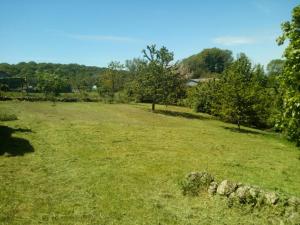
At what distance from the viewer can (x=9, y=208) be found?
11.1 m

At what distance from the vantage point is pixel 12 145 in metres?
20.3

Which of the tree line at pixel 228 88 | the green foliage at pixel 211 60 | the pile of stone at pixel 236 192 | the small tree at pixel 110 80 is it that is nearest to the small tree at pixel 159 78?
the tree line at pixel 228 88

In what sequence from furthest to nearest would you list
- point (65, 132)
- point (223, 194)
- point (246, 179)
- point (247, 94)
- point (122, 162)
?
point (247, 94) < point (65, 132) < point (122, 162) < point (246, 179) < point (223, 194)

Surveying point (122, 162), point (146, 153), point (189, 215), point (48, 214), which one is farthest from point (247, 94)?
point (48, 214)

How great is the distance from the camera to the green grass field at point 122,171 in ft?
36.3

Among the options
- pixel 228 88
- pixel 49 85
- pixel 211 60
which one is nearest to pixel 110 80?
pixel 49 85

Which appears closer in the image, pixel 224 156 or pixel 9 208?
Result: pixel 9 208

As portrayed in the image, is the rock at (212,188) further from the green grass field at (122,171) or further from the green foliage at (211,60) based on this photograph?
the green foliage at (211,60)

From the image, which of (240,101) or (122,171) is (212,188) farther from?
(240,101)

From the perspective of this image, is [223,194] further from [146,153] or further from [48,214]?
[146,153]

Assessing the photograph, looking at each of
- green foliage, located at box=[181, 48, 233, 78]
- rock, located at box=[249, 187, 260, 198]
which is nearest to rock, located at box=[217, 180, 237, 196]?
rock, located at box=[249, 187, 260, 198]

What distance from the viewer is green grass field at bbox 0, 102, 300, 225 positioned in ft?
36.3

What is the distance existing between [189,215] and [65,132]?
1736 centimetres

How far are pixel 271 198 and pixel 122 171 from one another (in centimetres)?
762
